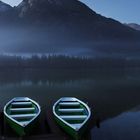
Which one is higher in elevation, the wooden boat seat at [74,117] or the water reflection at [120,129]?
the wooden boat seat at [74,117]

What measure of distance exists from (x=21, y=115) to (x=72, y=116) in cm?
488

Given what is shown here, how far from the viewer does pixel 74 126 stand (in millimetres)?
27281

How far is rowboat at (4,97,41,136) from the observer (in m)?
28.0

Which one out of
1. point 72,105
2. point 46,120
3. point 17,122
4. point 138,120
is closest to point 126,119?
point 138,120

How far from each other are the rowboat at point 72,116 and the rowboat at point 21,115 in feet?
7.60

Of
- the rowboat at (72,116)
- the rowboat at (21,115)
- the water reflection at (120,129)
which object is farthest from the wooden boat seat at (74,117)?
the rowboat at (21,115)

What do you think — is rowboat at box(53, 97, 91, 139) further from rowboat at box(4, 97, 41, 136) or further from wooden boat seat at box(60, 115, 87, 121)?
rowboat at box(4, 97, 41, 136)

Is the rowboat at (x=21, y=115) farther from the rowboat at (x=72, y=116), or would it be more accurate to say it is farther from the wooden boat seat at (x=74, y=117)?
the wooden boat seat at (x=74, y=117)

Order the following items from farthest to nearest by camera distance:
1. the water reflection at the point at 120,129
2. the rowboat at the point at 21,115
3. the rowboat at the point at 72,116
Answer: the water reflection at the point at 120,129 < the rowboat at the point at 21,115 < the rowboat at the point at 72,116

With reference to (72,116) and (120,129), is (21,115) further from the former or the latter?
(120,129)

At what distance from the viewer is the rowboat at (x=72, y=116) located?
27002mm

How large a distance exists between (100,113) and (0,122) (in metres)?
13.4

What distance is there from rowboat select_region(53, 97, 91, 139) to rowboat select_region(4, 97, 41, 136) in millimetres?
2318

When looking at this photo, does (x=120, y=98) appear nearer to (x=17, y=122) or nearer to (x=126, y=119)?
(x=126, y=119)
